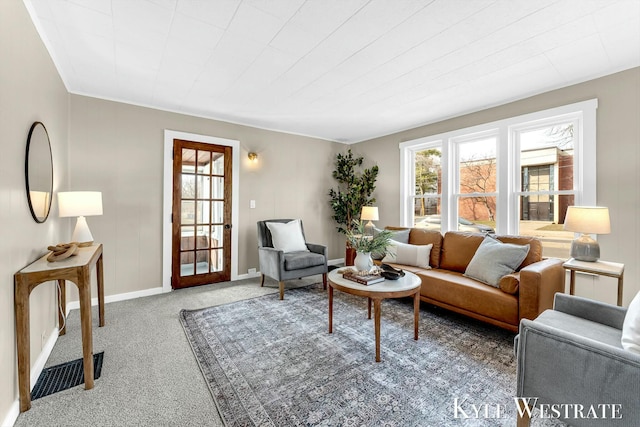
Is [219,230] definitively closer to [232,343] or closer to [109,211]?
[109,211]

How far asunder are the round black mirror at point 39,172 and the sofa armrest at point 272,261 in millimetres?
2123

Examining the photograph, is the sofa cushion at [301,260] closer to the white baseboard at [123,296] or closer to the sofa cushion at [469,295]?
the sofa cushion at [469,295]

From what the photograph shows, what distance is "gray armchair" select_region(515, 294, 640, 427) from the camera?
3.54 feet

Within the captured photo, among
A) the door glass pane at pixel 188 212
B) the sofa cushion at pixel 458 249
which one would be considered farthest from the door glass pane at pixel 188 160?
the sofa cushion at pixel 458 249

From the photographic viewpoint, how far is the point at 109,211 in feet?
10.7

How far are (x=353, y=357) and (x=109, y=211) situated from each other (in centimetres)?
319

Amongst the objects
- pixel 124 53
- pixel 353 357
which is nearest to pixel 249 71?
pixel 124 53

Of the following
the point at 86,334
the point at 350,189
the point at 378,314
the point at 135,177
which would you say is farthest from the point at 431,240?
the point at 135,177

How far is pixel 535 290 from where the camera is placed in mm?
2191

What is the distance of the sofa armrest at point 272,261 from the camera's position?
3.43 meters

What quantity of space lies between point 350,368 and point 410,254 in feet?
5.81

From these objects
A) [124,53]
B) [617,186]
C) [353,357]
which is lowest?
[353,357]

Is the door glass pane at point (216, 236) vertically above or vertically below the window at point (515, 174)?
below

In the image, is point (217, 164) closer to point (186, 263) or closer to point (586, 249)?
point (186, 263)
